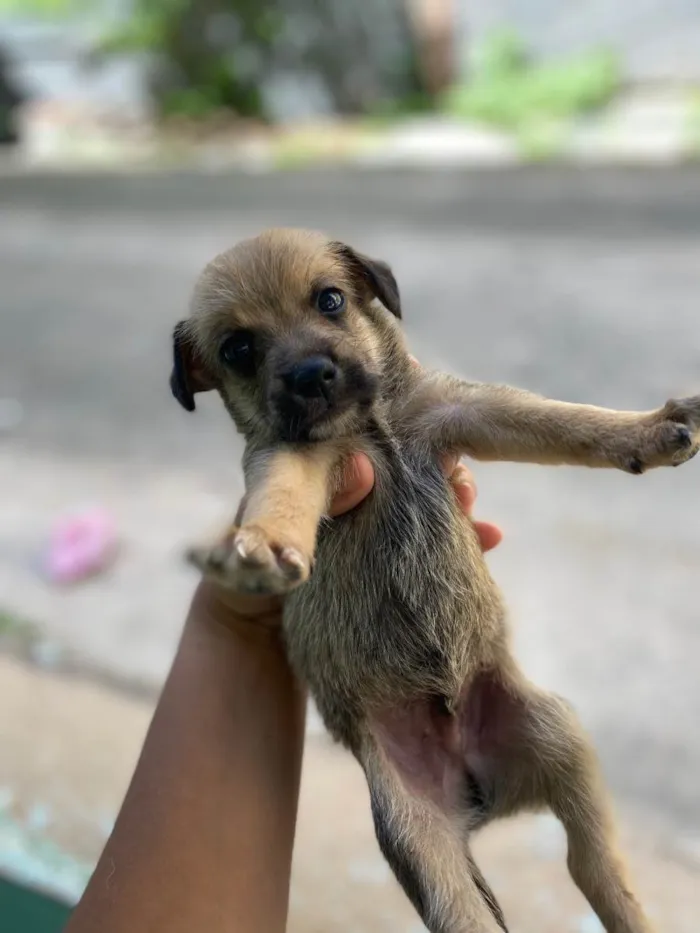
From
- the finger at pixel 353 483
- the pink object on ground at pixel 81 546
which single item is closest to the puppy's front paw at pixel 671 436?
the finger at pixel 353 483

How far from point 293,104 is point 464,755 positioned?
7.46 m

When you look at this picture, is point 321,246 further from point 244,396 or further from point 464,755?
point 464,755

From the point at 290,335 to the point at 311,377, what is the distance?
0.52 feet

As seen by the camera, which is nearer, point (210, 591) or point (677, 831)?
point (210, 591)

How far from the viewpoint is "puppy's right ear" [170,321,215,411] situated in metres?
1.81

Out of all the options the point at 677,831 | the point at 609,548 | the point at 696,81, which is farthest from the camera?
the point at 696,81

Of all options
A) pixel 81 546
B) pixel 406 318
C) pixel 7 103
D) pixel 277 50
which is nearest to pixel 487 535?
pixel 406 318

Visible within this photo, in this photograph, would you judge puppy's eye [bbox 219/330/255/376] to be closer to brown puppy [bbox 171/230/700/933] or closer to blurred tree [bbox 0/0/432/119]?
brown puppy [bbox 171/230/700/933]

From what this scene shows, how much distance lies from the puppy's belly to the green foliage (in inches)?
192

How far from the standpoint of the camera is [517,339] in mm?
4621

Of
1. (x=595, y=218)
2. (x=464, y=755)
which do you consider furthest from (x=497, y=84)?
(x=464, y=755)

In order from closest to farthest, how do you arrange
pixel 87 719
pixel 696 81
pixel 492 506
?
pixel 87 719
pixel 492 506
pixel 696 81

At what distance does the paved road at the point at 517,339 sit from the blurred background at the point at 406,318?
2 centimetres

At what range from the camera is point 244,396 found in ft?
5.82
